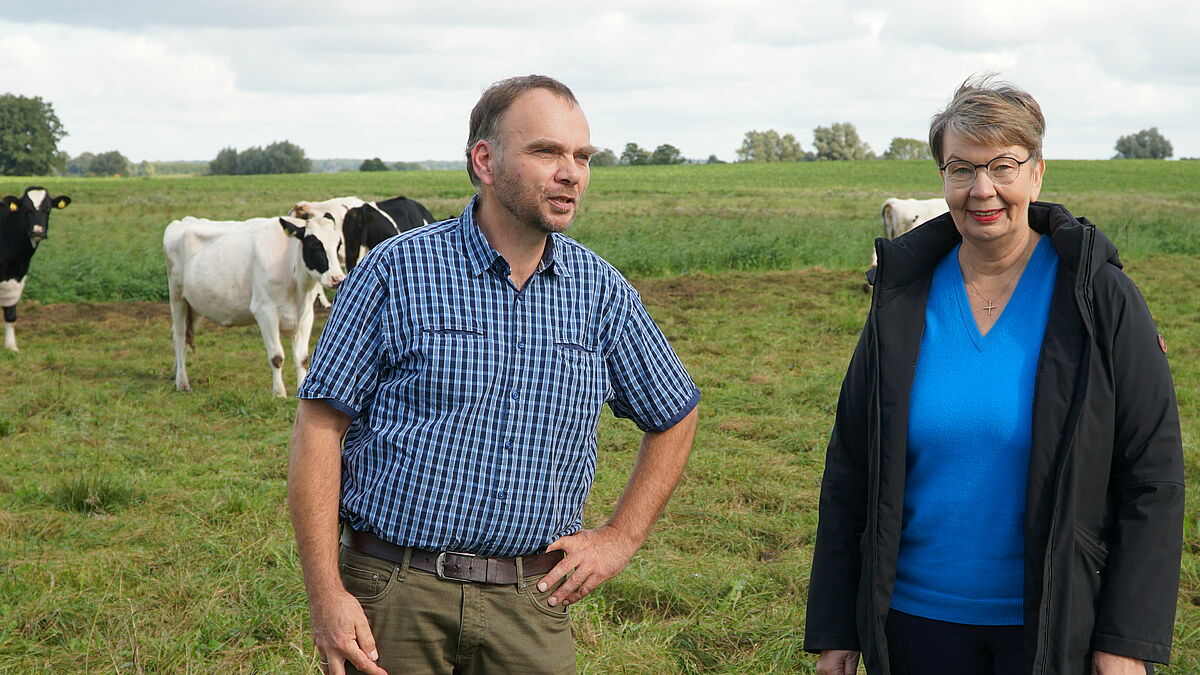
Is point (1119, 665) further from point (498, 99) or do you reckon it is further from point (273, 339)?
point (273, 339)

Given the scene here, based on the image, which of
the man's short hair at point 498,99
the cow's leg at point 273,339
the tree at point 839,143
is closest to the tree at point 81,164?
the tree at point 839,143

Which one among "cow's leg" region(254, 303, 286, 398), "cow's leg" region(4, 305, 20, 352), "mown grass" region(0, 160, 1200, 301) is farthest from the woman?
"mown grass" region(0, 160, 1200, 301)

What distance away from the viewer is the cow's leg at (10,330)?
1253cm

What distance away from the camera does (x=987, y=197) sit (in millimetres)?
2492

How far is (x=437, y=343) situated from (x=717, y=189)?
52111mm

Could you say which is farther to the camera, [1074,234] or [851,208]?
[851,208]

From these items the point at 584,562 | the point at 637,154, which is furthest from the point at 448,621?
the point at 637,154

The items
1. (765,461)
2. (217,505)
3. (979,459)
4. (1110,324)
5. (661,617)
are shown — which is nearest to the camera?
(1110,324)

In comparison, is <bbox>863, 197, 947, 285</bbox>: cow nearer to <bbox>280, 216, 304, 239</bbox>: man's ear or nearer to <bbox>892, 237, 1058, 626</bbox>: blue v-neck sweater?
<bbox>280, 216, 304, 239</bbox>: man's ear

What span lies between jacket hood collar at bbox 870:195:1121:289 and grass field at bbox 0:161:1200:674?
7.28 ft

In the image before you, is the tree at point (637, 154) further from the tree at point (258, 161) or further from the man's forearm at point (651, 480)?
the man's forearm at point (651, 480)

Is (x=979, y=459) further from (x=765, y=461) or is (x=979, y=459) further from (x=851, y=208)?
(x=851, y=208)

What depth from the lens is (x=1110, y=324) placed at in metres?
2.32

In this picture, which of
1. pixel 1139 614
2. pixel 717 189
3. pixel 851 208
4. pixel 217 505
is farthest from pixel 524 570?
pixel 717 189
